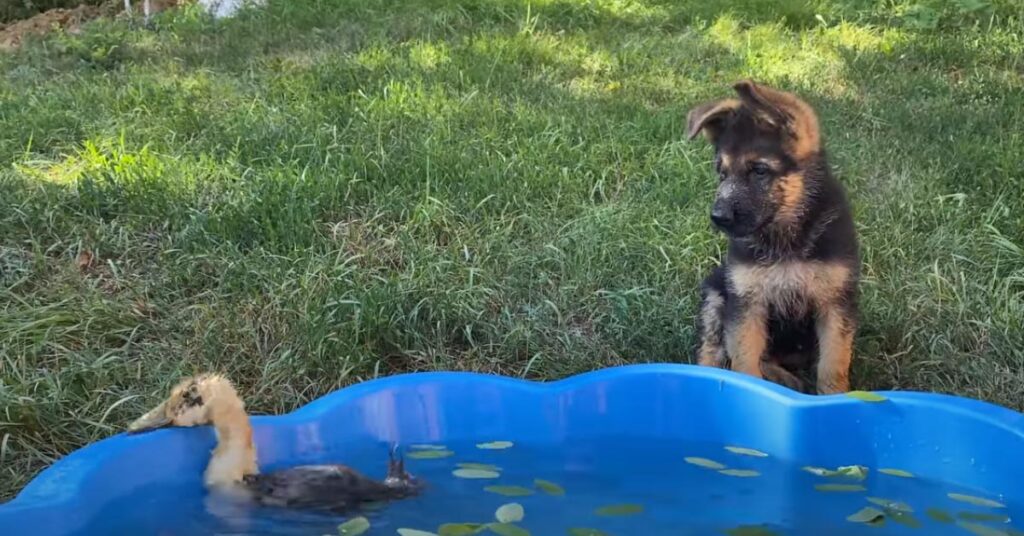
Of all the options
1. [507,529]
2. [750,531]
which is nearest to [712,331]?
[750,531]

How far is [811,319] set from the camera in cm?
390

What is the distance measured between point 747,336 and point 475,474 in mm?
1214

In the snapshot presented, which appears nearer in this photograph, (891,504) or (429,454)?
(891,504)

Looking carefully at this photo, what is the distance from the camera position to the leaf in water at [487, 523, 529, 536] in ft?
9.70

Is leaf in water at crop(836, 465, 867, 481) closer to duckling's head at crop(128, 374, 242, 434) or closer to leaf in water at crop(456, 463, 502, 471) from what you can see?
leaf in water at crop(456, 463, 502, 471)

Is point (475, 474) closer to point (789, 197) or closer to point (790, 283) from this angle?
point (790, 283)

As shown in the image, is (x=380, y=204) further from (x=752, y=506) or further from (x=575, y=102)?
(x=752, y=506)

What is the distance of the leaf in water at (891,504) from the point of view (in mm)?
3127

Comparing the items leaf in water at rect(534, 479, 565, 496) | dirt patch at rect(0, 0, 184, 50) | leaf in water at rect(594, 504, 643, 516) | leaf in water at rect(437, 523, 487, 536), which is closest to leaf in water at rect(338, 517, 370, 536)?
leaf in water at rect(437, 523, 487, 536)

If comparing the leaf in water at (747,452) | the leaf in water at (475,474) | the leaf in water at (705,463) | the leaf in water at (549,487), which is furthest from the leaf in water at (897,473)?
the leaf in water at (475,474)

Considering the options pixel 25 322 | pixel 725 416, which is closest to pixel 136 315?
pixel 25 322

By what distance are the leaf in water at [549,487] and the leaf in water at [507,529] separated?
0.29 meters

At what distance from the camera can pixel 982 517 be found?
307 centimetres

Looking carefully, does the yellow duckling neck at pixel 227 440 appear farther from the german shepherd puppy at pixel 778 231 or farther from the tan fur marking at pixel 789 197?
the tan fur marking at pixel 789 197
